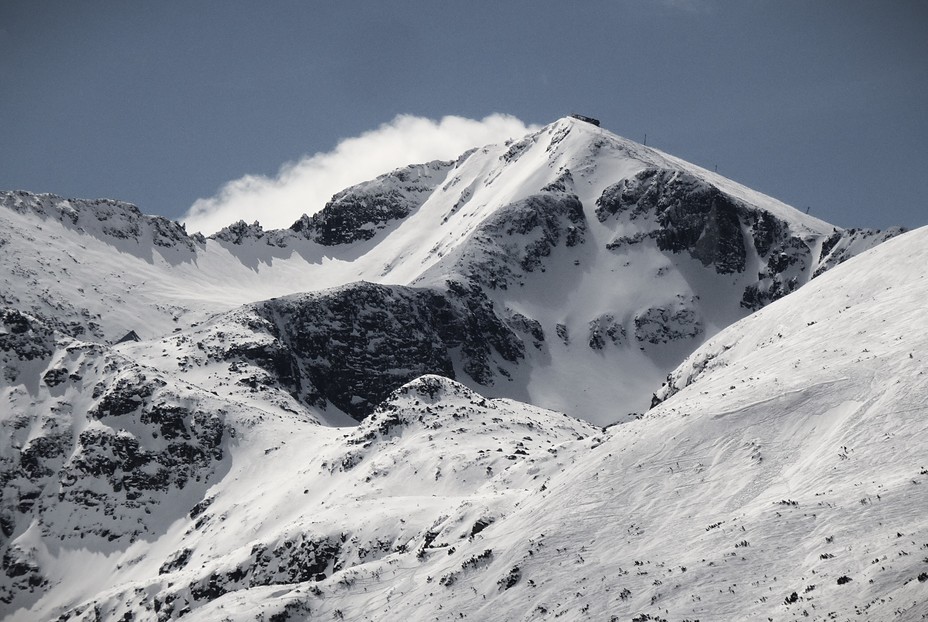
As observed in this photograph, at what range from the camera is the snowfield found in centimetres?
3569

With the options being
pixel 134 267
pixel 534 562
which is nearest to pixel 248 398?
pixel 134 267

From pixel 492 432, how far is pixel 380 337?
7632 cm

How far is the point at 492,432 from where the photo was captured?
90812 mm

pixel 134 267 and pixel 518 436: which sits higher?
pixel 134 267

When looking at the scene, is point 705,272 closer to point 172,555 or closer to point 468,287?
point 468,287

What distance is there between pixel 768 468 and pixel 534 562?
11.3m

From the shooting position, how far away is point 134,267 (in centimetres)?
19488

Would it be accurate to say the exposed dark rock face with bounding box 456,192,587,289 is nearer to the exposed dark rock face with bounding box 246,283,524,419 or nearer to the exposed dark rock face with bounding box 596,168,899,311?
the exposed dark rock face with bounding box 246,283,524,419

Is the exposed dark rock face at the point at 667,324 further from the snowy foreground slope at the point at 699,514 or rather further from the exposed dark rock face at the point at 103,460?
the snowy foreground slope at the point at 699,514

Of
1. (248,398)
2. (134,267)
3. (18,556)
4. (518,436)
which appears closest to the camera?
(518,436)

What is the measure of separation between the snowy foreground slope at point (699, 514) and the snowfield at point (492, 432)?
0.15 m

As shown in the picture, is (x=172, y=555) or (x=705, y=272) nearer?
(x=172, y=555)

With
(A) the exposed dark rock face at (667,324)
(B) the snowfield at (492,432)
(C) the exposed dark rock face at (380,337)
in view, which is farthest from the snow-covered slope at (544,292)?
(B) the snowfield at (492,432)

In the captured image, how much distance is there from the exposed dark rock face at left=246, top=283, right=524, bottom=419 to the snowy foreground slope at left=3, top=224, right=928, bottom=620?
75825mm
